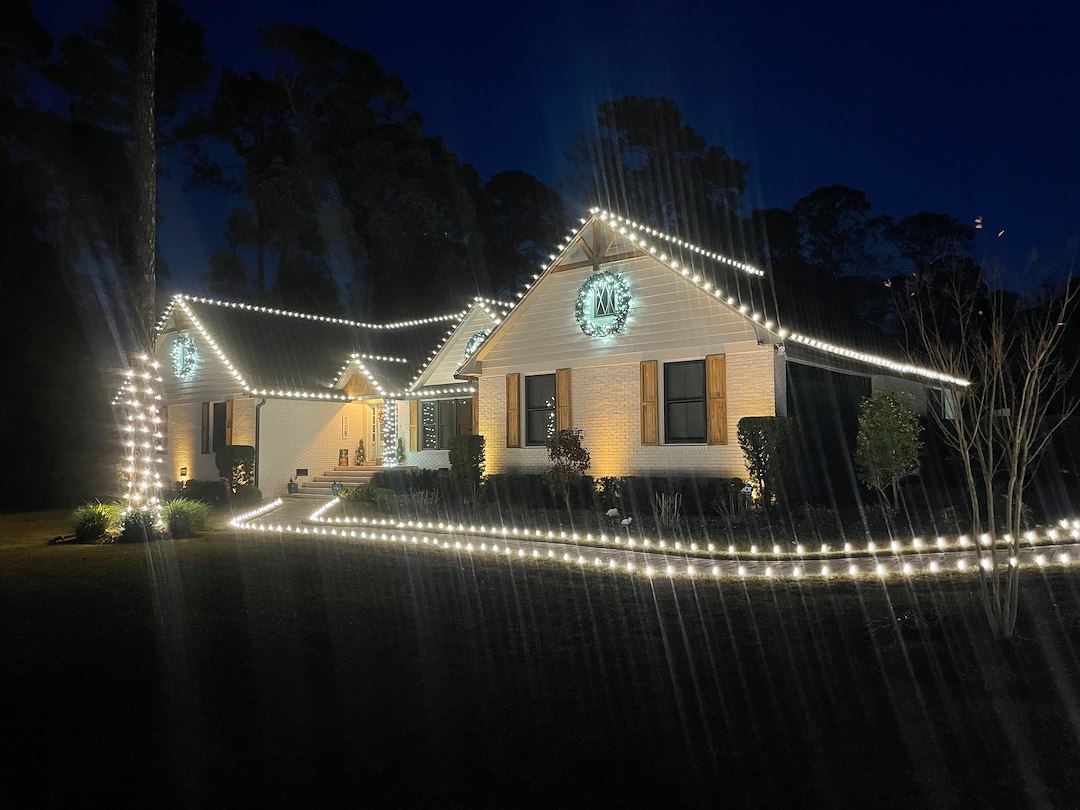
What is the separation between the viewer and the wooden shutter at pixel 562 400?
659 inches

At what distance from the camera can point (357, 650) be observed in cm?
634

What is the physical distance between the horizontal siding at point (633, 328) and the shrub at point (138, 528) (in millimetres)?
7129

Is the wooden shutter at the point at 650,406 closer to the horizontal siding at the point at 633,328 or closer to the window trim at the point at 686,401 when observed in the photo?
the window trim at the point at 686,401

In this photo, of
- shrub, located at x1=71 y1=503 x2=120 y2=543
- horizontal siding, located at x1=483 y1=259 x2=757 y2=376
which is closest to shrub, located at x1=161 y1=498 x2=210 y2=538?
shrub, located at x1=71 y1=503 x2=120 y2=543

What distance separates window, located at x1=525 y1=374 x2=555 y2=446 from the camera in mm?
17389

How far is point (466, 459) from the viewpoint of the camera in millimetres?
17484

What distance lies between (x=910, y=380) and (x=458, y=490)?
10494 mm

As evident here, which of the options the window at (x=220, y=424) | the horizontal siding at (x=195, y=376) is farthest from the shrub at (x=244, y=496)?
the horizontal siding at (x=195, y=376)

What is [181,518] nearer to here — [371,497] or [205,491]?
[371,497]

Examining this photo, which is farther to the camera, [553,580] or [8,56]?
[8,56]

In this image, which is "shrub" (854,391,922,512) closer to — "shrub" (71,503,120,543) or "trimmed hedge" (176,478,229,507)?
"shrub" (71,503,120,543)

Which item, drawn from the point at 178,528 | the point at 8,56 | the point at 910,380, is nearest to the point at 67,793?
the point at 178,528

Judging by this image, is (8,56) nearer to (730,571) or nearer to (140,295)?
(140,295)

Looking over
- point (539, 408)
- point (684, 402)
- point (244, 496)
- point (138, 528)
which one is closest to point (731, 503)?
point (684, 402)
